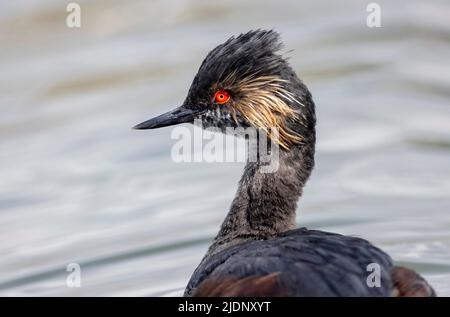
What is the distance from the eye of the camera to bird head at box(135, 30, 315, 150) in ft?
29.2

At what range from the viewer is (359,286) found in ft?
24.8

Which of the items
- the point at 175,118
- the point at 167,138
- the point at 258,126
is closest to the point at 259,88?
the point at 258,126

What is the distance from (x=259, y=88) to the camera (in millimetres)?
8992

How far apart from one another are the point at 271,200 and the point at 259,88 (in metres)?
0.82

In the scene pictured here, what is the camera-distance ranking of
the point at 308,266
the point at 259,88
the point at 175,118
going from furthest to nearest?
the point at 175,118
the point at 259,88
the point at 308,266

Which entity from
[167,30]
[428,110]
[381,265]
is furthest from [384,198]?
[167,30]

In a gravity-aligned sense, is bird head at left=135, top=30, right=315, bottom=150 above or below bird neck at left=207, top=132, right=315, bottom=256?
above

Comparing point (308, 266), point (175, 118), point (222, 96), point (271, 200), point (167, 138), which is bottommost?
point (308, 266)

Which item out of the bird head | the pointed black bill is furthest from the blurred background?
the bird head

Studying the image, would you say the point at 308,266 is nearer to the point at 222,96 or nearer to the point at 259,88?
the point at 259,88

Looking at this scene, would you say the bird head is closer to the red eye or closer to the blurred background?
the red eye

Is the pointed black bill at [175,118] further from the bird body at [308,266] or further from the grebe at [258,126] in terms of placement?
the bird body at [308,266]

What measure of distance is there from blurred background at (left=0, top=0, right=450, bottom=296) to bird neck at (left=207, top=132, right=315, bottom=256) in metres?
1.40

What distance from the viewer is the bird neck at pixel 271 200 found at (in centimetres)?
902
